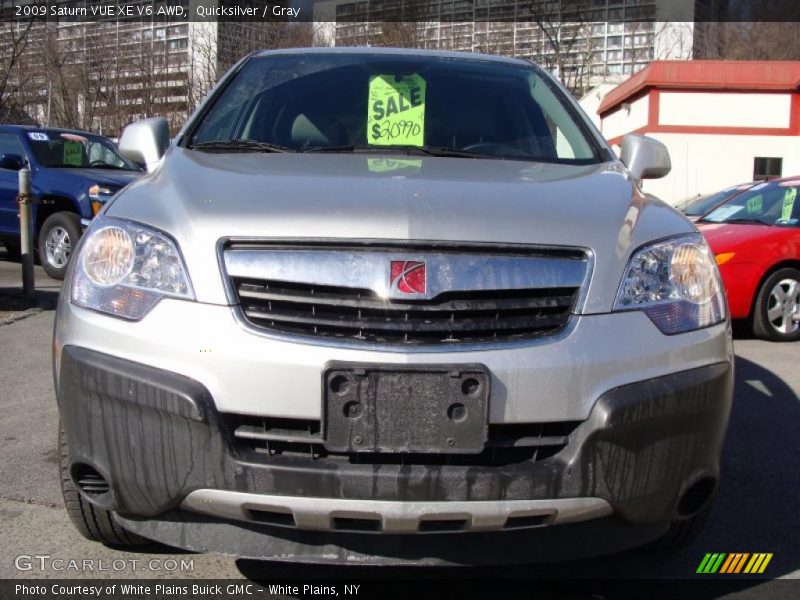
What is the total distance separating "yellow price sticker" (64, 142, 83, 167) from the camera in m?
10.4

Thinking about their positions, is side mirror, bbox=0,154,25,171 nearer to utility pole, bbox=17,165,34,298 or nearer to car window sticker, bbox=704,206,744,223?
utility pole, bbox=17,165,34,298

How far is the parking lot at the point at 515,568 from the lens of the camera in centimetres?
273

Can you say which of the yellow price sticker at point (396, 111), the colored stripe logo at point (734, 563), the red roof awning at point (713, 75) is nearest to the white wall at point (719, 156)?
the red roof awning at point (713, 75)

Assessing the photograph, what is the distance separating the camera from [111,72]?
25.6 metres

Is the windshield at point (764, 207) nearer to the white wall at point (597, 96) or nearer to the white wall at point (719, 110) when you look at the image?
the white wall at point (719, 110)

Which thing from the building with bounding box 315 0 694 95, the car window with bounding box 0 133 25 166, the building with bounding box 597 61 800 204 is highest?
the building with bounding box 315 0 694 95

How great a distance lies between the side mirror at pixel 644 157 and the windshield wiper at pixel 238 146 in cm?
134

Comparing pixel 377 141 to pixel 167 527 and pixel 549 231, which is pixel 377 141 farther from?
pixel 167 527

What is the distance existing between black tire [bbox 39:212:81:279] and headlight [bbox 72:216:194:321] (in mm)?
7468

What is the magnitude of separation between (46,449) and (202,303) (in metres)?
2.12

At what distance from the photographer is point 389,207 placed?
226cm

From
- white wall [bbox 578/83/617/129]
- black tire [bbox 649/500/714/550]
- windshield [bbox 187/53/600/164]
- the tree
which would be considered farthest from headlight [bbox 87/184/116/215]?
white wall [bbox 578/83/617/129]

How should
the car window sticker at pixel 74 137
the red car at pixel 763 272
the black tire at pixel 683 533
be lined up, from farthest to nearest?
the car window sticker at pixel 74 137, the red car at pixel 763 272, the black tire at pixel 683 533

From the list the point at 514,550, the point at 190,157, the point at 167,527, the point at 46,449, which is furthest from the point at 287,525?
the point at 46,449
